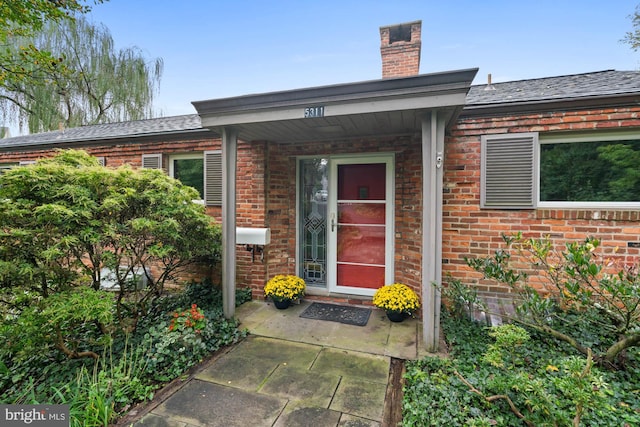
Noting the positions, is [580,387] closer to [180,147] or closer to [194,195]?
[194,195]

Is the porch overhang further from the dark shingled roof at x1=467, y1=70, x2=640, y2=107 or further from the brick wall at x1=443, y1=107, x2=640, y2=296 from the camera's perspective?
the dark shingled roof at x1=467, y1=70, x2=640, y2=107

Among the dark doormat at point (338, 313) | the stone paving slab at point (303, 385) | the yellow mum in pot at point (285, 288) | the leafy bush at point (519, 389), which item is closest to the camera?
the leafy bush at point (519, 389)

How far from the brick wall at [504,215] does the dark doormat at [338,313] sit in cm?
122

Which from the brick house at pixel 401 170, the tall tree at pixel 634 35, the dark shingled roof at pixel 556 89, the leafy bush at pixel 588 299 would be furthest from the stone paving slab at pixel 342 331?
the tall tree at pixel 634 35

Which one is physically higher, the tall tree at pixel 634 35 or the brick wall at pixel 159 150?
the tall tree at pixel 634 35

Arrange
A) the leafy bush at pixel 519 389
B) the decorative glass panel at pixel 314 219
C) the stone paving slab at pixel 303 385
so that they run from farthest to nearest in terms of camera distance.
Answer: the decorative glass panel at pixel 314 219 < the stone paving slab at pixel 303 385 < the leafy bush at pixel 519 389

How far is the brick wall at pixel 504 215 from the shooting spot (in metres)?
3.19

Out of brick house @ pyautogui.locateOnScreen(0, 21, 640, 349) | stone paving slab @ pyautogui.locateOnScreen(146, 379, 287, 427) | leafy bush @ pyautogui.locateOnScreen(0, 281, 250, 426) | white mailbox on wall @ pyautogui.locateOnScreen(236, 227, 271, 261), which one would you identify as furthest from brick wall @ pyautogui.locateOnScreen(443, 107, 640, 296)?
leafy bush @ pyautogui.locateOnScreen(0, 281, 250, 426)

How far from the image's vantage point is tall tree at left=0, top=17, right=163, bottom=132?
35.3 ft

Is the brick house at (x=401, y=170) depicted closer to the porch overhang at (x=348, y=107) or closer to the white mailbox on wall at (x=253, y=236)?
the porch overhang at (x=348, y=107)

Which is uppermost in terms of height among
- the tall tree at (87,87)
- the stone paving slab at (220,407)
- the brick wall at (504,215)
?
the tall tree at (87,87)

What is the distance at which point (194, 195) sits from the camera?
372 cm

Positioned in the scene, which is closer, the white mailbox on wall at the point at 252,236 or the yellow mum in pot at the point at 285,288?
the yellow mum in pot at the point at 285,288

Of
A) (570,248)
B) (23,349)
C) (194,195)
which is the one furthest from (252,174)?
(570,248)
